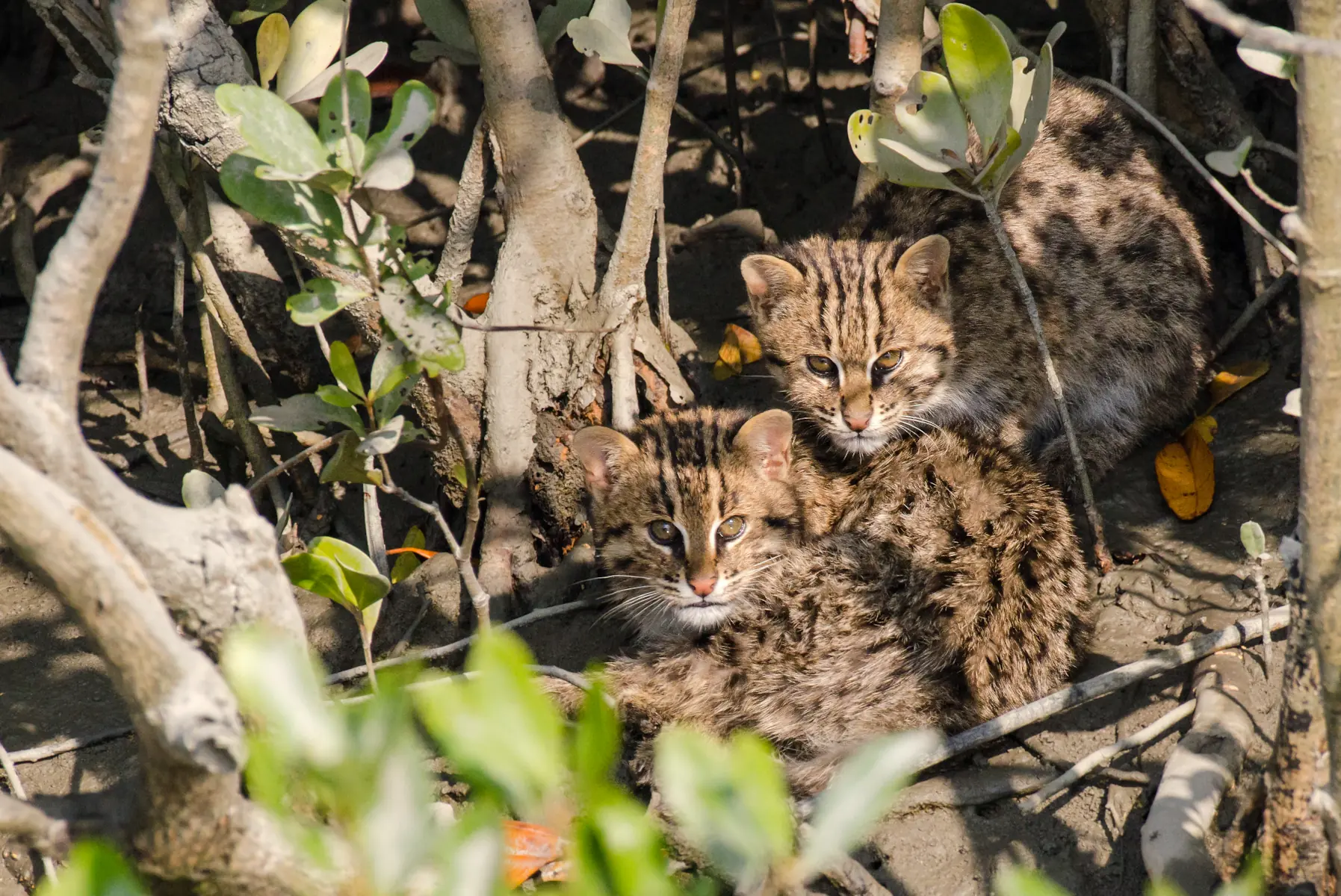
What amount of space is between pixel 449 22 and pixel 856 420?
2.03 metres

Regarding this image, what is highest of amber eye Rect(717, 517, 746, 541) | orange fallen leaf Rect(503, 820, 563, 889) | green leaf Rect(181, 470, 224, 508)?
green leaf Rect(181, 470, 224, 508)

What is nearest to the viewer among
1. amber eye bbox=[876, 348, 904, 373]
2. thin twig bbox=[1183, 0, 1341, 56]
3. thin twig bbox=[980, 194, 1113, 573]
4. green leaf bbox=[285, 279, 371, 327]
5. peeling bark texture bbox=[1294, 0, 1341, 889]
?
thin twig bbox=[1183, 0, 1341, 56]

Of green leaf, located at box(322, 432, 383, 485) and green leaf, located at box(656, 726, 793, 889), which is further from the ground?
green leaf, located at box(656, 726, 793, 889)

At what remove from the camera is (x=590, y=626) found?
14.6 ft

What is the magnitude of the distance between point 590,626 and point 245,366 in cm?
189

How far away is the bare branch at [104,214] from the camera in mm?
1826

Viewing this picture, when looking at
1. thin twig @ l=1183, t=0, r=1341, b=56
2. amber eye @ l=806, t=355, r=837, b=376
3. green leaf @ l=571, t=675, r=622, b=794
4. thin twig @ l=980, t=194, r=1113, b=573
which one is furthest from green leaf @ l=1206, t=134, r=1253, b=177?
green leaf @ l=571, t=675, r=622, b=794

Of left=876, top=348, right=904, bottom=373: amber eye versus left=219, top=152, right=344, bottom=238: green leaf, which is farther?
left=876, top=348, right=904, bottom=373: amber eye

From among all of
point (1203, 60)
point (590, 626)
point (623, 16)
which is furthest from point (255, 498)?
point (1203, 60)

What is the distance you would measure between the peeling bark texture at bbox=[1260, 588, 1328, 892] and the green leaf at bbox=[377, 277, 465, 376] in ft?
6.26

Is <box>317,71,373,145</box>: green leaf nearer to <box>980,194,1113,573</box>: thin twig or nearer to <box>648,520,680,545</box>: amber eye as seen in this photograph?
<box>648,520,680,545</box>: amber eye

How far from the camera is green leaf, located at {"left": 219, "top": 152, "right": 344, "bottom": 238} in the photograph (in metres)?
2.76

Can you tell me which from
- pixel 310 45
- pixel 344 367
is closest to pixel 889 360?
pixel 344 367

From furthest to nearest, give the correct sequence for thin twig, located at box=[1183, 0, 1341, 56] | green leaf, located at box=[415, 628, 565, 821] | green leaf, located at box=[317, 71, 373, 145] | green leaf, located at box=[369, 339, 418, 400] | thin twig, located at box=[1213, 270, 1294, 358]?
thin twig, located at box=[1213, 270, 1294, 358] < green leaf, located at box=[369, 339, 418, 400] < green leaf, located at box=[317, 71, 373, 145] < thin twig, located at box=[1183, 0, 1341, 56] < green leaf, located at box=[415, 628, 565, 821]
